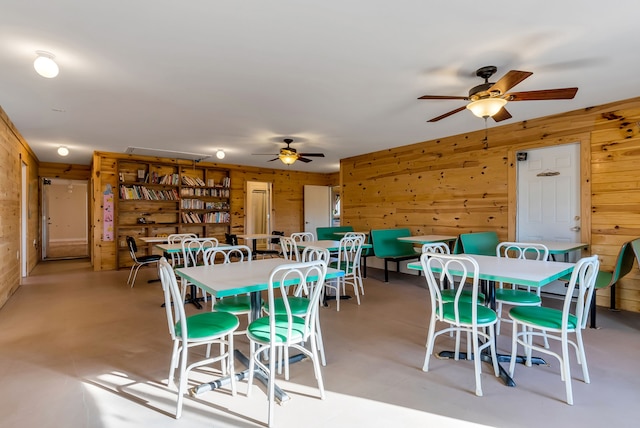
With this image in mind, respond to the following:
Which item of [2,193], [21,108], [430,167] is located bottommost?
[2,193]

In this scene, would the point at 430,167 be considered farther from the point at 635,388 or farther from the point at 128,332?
the point at 128,332

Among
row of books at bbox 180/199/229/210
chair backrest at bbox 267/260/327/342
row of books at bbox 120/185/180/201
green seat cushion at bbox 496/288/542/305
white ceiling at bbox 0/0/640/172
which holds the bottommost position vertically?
green seat cushion at bbox 496/288/542/305

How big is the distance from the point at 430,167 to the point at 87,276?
21.4 feet

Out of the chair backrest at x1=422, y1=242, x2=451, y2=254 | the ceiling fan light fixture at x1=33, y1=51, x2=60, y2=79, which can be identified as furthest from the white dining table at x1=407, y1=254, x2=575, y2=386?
the ceiling fan light fixture at x1=33, y1=51, x2=60, y2=79

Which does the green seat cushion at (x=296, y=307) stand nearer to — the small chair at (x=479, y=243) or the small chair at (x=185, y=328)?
the small chair at (x=185, y=328)

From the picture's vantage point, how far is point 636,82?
11.1 feet

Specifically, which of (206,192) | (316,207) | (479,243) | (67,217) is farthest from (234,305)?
(67,217)

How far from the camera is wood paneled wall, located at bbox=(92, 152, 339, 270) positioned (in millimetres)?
6629

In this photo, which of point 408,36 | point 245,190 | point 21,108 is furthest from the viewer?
point 245,190

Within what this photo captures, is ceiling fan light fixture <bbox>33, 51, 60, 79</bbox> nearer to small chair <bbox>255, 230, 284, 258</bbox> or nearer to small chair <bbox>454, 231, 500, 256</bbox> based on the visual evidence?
small chair <bbox>255, 230, 284, 258</bbox>

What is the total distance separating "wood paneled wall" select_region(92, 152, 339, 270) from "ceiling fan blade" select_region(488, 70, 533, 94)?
6.61m

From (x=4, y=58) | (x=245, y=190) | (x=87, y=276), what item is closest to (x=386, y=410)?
(x=4, y=58)

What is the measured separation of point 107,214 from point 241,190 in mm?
2962

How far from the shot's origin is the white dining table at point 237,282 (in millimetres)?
1971
